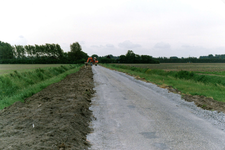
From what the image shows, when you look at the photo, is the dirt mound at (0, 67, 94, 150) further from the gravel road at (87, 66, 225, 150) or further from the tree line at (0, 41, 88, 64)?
the tree line at (0, 41, 88, 64)

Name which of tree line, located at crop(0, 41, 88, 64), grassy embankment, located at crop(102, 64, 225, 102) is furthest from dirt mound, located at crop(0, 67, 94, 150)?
tree line, located at crop(0, 41, 88, 64)

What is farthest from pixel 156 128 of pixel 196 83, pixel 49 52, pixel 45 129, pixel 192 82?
pixel 49 52

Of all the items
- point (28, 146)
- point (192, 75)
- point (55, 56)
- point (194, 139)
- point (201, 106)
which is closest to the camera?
point (28, 146)

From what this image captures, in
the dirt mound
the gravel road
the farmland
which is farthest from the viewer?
the farmland

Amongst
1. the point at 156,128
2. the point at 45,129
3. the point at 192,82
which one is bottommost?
the point at 192,82

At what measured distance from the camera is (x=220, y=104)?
25.9ft

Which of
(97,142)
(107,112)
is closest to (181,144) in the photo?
(97,142)

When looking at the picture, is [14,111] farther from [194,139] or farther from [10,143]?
[194,139]

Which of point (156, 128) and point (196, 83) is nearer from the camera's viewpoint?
point (156, 128)

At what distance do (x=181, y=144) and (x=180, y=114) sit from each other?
106 inches

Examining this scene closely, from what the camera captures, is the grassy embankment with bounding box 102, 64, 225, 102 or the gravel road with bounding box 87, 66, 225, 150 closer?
the gravel road with bounding box 87, 66, 225, 150

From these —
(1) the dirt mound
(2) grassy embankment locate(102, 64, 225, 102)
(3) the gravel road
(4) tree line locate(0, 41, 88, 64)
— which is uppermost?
(4) tree line locate(0, 41, 88, 64)

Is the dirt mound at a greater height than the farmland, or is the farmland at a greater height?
the dirt mound

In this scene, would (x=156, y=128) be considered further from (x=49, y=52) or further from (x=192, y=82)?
(x=49, y=52)
